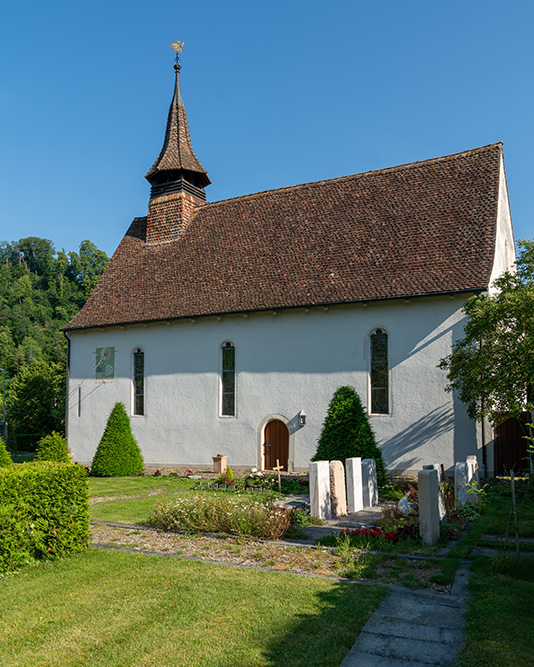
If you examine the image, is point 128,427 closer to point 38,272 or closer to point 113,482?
point 113,482

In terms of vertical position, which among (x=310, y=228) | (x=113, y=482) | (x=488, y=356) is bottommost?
(x=113, y=482)

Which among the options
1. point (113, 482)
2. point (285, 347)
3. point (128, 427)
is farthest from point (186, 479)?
point (285, 347)

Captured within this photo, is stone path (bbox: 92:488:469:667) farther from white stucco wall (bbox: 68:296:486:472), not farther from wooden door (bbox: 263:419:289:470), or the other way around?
wooden door (bbox: 263:419:289:470)

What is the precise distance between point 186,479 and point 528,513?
11206 millimetres

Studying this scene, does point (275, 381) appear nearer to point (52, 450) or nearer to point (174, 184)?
point (52, 450)

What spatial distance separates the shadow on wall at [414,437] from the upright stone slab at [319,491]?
231 inches

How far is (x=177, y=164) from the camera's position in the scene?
24.9m

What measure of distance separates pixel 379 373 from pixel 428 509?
877cm

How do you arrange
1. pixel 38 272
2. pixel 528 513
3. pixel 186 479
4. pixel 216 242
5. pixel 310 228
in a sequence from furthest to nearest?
pixel 38 272 < pixel 216 242 < pixel 310 228 < pixel 186 479 < pixel 528 513

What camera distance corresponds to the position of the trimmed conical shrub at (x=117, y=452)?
20859 millimetres

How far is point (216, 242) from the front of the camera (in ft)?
74.3

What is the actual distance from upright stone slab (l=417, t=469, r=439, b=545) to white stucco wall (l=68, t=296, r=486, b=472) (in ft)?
23.6

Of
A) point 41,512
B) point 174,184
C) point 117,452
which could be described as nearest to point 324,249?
point 174,184

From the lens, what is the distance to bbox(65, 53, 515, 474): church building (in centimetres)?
1661
